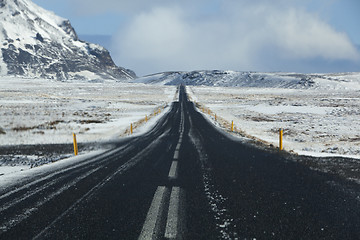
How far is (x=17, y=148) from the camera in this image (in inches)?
504

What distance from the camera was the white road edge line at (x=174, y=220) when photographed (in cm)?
342

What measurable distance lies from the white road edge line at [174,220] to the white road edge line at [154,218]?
14 cm

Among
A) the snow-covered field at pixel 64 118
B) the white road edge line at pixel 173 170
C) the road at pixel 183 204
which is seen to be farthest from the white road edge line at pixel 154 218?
the snow-covered field at pixel 64 118

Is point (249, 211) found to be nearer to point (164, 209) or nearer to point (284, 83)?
point (164, 209)

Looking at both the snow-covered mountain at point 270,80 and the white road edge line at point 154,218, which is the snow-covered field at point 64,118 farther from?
the snow-covered mountain at point 270,80

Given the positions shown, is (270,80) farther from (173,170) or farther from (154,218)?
(154,218)

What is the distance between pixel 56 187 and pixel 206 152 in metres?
5.80

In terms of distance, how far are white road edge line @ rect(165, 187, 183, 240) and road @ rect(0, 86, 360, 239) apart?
16 mm

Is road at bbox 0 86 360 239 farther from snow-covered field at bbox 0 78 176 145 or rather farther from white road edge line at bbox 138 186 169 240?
snow-covered field at bbox 0 78 176 145

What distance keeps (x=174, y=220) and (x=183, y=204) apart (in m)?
0.64

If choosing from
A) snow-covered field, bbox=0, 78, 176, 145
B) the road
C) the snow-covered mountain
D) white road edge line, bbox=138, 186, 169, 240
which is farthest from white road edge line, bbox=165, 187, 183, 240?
the snow-covered mountain

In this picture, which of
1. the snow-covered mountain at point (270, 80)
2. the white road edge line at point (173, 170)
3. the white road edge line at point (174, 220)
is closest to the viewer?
the white road edge line at point (174, 220)

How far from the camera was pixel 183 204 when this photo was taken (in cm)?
446

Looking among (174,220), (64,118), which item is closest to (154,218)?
(174,220)
